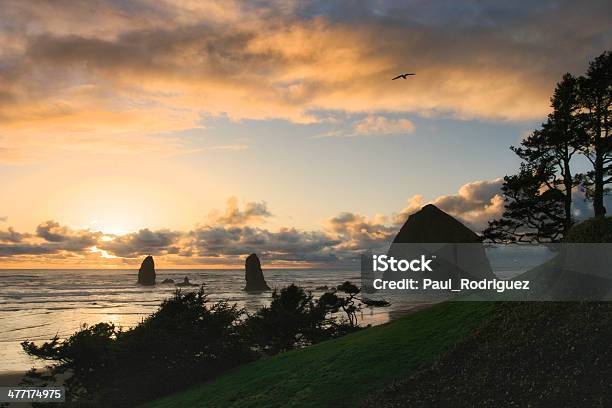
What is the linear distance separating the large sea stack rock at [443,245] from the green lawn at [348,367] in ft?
381

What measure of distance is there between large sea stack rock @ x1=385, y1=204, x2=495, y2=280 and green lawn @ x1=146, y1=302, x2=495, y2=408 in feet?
381

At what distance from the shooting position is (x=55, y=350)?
101ft

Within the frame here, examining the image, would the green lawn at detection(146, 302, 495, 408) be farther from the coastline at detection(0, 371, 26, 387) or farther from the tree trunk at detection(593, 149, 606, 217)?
the coastline at detection(0, 371, 26, 387)

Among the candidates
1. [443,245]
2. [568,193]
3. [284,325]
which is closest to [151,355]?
[284,325]

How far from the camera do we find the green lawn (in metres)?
18.8

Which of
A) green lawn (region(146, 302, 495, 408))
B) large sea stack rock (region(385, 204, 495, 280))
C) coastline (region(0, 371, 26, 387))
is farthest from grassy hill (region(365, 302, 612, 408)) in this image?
large sea stack rock (region(385, 204, 495, 280))

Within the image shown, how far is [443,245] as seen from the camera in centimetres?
16100

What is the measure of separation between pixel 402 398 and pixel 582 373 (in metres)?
5.31

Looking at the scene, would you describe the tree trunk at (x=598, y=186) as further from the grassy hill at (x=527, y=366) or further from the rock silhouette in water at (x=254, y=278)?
the rock silhouette in water at (x=254, y=278)

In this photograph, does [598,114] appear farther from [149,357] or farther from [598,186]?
[149,357]

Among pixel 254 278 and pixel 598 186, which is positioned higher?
pixel 598 186

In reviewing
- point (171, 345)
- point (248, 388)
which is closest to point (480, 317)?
point (248, 388)

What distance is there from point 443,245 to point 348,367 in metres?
147

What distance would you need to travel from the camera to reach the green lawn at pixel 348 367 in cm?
A: 1880
